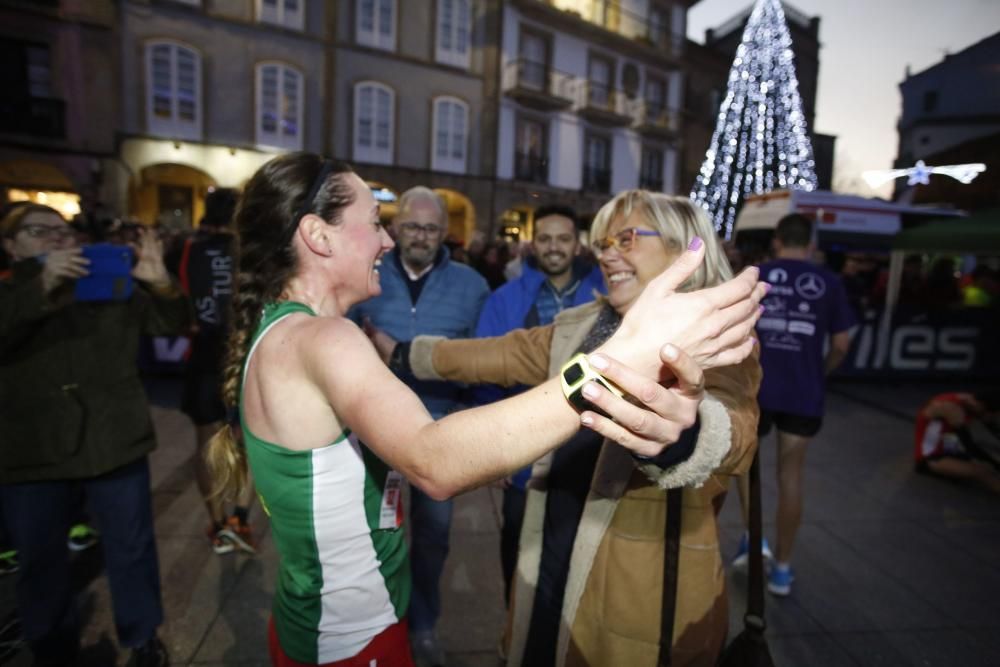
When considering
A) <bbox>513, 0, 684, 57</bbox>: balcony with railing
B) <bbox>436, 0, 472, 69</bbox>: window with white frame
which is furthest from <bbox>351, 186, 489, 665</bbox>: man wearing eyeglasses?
<bbox>513, 0, 684, 57</bbox>: balcony with railing

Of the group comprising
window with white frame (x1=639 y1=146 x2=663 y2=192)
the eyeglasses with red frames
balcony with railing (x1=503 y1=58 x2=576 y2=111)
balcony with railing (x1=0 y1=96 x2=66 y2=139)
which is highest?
balcony with railing (x1=503 y1=58 x2=576 y2=111)

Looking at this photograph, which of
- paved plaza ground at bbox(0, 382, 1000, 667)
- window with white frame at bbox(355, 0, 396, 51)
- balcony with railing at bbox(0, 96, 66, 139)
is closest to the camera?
paved plaza ground at bbox(0, 382, 1000, 667)

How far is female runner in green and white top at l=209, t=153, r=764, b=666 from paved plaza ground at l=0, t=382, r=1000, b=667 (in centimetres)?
159

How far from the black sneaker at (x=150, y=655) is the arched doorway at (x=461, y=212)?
1662cm

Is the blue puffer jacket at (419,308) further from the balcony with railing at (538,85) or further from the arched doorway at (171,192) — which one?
the balcony with railing at (538,85)

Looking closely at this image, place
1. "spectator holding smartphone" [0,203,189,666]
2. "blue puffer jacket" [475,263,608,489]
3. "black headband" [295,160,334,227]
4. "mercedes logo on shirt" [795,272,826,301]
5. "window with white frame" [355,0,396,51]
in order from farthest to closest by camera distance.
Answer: "window with white frame" [355,0,396,51], "mercedes logo on shirt" [795,272,826,301], "blue puffer jacket" [475,263,608,489], "spectator holding smartphone" [0,203,189,666], "black headband" [295,160,334,227]

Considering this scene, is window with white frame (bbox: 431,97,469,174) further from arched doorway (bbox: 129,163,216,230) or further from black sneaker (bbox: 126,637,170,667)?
black sneaker (bbox: 126,637,170,667)

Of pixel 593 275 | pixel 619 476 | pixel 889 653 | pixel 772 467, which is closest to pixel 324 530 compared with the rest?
pixel 619 476

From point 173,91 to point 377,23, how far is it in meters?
6.34

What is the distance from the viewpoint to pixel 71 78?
531 inches

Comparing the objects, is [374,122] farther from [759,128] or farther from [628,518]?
[628,518]

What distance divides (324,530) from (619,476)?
746 millimetres

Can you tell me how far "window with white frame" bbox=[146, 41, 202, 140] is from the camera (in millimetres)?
14125

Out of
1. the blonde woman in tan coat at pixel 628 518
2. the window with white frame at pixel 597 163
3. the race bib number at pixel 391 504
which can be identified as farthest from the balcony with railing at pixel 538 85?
the race bib number at pixel 391 504
